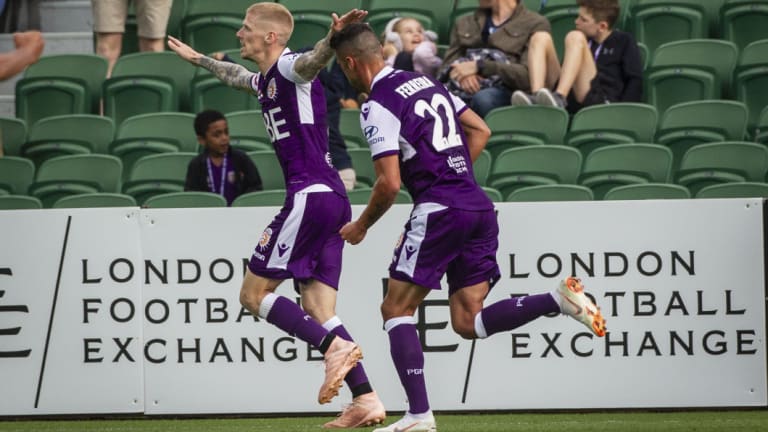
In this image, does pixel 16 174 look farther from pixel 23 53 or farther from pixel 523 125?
pixel 523 125

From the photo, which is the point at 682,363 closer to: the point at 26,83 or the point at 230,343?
the point at 230,343

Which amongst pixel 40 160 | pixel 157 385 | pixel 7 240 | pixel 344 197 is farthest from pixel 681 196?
pixel 40 160

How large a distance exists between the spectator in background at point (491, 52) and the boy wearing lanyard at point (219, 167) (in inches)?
78.7

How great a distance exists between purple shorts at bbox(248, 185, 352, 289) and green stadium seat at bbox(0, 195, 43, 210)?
134 inches

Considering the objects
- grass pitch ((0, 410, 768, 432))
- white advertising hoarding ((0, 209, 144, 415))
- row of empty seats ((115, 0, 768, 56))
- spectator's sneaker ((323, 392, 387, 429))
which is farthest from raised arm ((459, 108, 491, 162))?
row of empty seats ((115, 0, 768, 56))

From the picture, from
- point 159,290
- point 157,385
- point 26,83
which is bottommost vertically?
point 157,385

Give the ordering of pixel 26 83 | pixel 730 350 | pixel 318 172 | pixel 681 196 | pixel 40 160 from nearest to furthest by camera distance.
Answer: pixel 318 172 < pixel 730 350 < pixel 681 196 < pixel 40 160 < pixel 26 83

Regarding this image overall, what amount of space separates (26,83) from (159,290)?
15.3 ft

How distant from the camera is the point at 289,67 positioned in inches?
254

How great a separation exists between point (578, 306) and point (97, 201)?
14.3 ft

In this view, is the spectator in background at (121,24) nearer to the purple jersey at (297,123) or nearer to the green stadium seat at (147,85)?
the green stadium seat at (147,85)

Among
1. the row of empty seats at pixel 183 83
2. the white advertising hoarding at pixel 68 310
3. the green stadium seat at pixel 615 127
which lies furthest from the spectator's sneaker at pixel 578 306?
the row of empty seats at pixel 183 83

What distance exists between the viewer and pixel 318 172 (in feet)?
21.5

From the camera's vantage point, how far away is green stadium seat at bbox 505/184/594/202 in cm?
877
